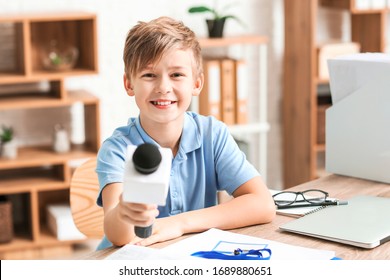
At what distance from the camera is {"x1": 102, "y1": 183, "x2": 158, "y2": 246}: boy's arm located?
1.29 meters

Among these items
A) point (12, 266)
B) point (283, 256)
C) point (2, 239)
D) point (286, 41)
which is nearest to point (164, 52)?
point (283, 256)

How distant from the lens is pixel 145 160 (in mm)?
1145

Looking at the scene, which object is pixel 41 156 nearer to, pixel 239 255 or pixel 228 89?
pixel 228 89

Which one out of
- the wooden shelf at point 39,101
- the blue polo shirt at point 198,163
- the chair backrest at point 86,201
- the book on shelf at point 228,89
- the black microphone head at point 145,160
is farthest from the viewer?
the book on shelf at point 228,89

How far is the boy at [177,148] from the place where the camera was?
168 cm

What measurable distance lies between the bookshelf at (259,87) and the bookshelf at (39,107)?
59cm

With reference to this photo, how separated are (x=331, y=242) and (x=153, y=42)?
59cm

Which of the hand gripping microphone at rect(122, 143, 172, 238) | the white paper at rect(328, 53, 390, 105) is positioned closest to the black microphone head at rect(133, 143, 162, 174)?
the hand gripping microphone at rect(122, 143, 172, 238)

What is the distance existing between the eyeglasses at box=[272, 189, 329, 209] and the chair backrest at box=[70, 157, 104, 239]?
47 centimetres

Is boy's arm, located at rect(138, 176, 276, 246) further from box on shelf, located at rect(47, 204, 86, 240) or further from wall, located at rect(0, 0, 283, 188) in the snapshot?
wall, located at rect(0, 0, 283, 188)

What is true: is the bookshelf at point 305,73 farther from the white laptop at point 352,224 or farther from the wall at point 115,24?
the white laptop at point 352,224

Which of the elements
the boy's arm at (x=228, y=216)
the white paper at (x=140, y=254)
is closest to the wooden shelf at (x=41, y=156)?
the boy's arm at (x=228, y=216)

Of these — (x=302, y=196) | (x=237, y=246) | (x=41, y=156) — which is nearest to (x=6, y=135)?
(x=41, y=156)

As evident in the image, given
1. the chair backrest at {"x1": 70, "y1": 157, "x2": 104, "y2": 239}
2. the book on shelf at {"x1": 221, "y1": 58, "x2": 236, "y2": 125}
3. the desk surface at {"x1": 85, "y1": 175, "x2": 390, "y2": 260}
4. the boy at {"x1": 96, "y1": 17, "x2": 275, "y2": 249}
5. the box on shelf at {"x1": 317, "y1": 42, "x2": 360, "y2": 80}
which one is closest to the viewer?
the desk surface at {"x1": 85, "y1": 175, "x2": 390, "y2": 260}
